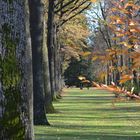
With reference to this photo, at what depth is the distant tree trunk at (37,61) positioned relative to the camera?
2133 centimetres

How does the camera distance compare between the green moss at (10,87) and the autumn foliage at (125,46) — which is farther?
the green moss at (10,87)

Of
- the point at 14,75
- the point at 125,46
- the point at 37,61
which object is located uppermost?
the point at 37,61

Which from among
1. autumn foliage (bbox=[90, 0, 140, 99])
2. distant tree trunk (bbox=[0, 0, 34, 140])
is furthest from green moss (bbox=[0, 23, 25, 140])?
autumn foliage (bbox=[90, 0, 140, 99])

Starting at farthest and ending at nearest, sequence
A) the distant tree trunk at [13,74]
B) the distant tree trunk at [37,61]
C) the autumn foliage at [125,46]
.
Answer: the distant tree trunk at [37,61] → the distant tree trunk at [13,74] → the autumn foliage at [125,46]

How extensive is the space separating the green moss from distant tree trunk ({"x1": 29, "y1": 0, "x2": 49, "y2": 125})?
1525 centimetres

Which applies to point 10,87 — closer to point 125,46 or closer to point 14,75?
point 14,75

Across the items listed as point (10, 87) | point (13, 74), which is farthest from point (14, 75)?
point (10, 87)

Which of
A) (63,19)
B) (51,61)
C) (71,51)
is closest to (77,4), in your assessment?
(63,19)

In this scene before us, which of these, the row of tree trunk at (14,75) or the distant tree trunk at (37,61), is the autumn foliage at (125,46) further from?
the distant tree trunk at (37,61)

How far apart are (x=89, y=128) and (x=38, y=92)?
9.79 ft

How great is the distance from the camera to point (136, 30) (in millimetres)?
5367

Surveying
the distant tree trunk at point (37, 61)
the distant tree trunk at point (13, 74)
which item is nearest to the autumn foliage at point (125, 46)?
the distant tree trunk at point (13, 74)

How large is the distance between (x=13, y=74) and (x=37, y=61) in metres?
16.6

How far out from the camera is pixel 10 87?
5895 millimetres
